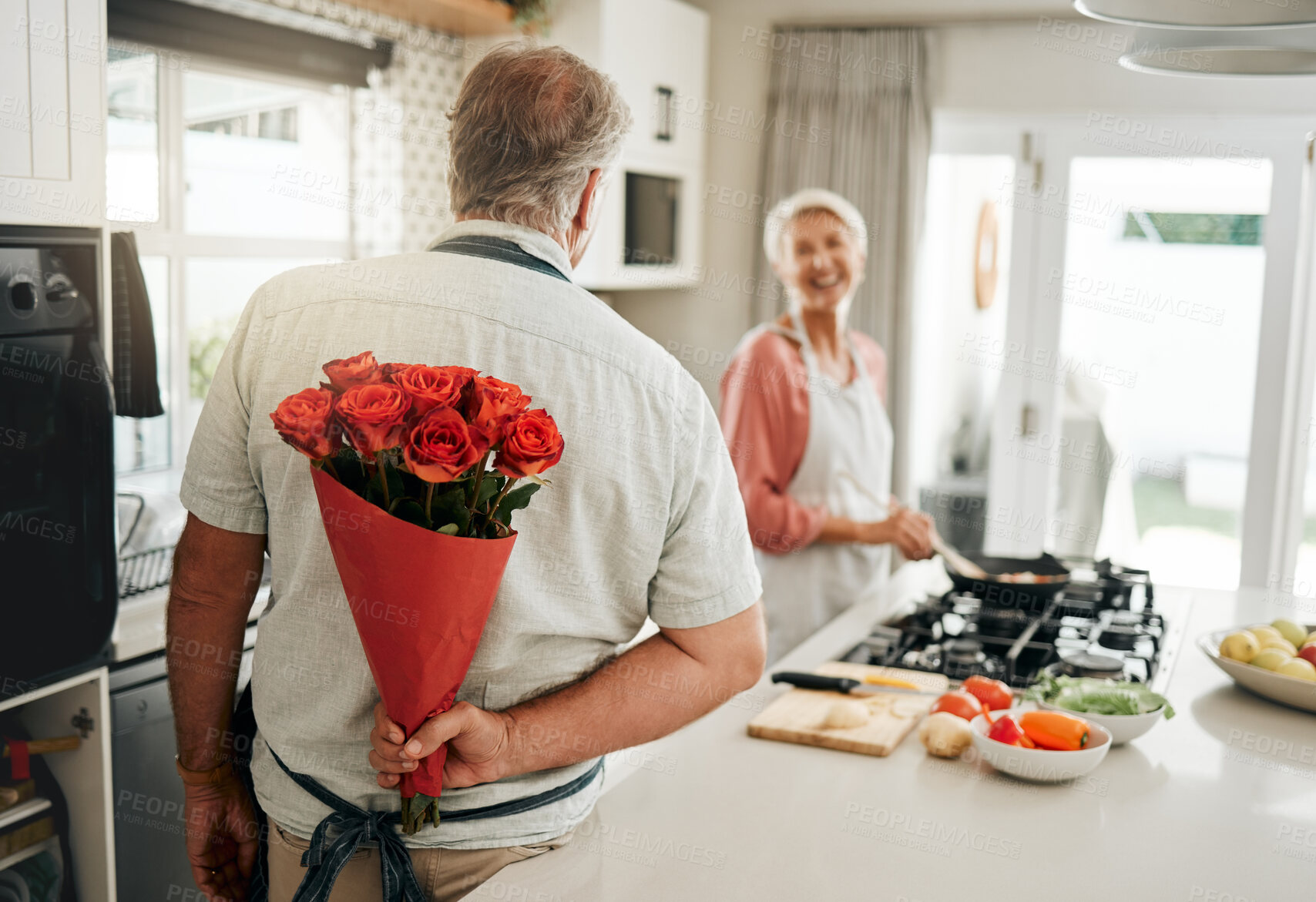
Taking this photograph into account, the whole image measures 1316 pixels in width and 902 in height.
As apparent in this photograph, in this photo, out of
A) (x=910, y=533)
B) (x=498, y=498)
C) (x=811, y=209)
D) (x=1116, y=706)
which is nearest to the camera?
(x=498, y=498)

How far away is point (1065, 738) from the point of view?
141 cm

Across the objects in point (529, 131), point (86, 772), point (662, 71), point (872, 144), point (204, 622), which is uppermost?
point (662, 71)

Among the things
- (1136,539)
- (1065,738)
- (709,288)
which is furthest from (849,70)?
(1065,738)

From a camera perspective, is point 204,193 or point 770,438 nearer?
point 770,438

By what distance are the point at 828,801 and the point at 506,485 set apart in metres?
0.68

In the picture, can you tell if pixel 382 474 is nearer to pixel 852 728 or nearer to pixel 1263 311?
pixel 852 728

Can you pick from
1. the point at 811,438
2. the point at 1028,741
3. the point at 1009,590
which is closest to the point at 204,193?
the point at 811,438

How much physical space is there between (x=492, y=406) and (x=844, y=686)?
1023 millimetres

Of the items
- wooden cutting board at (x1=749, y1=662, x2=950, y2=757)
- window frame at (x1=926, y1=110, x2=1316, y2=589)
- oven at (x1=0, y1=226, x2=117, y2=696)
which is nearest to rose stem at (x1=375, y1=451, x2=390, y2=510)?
wooden cutting board at (x1=749, y1=662, x2=950, y2=757)

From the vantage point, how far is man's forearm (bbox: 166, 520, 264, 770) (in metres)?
1.17

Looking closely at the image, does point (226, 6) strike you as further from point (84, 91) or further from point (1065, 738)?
point (1065, 738)

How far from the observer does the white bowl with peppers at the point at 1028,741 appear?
1390mm

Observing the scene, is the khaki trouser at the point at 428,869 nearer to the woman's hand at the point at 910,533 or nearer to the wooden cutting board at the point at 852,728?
the wooden cutting board at the point at 852,728

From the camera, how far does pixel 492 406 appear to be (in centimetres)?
85
